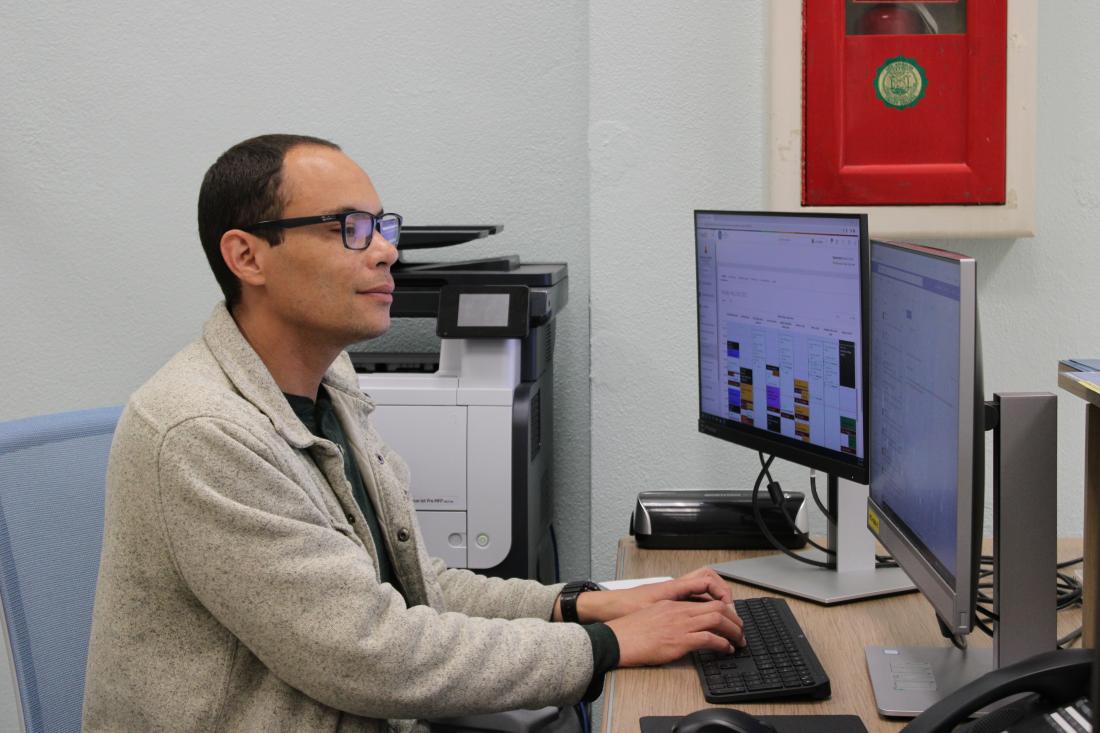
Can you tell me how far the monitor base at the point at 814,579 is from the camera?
5.13ft

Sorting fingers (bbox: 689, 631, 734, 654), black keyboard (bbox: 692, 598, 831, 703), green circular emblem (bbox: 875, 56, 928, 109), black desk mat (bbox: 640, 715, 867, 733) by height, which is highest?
green circular emblem (bbox: 875, 56, 928, 109)

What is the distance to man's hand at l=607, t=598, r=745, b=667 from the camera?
4.38 ft

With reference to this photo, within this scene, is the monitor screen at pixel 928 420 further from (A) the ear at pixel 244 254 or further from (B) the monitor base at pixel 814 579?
(A) the ear at pixel 244 254

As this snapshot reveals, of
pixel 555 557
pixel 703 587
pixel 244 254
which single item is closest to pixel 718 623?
pixel 703 587

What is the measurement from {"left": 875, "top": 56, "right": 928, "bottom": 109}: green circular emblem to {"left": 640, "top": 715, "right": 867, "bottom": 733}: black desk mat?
1.31m

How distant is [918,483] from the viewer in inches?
49.8

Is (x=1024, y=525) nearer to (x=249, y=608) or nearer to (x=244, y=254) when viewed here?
(x=249, y=608)

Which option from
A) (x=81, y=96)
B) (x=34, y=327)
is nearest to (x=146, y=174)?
(x=81, y=96)

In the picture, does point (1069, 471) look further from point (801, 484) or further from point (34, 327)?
point (34, 327)

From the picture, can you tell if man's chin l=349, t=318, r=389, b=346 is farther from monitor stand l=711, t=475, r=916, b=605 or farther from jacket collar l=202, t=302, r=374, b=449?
monitor stand l=711, t=475, r=916, b=605

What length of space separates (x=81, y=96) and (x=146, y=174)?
0.73 ft

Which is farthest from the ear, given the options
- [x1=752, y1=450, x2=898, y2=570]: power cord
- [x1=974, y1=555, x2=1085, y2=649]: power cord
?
[x1=974, y1=555, x2=1085, y2=649]: power cord

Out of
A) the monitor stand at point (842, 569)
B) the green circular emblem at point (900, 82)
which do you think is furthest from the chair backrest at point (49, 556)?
the green circular emblem at point (900, 82)

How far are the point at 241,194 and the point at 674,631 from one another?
0.73 m
